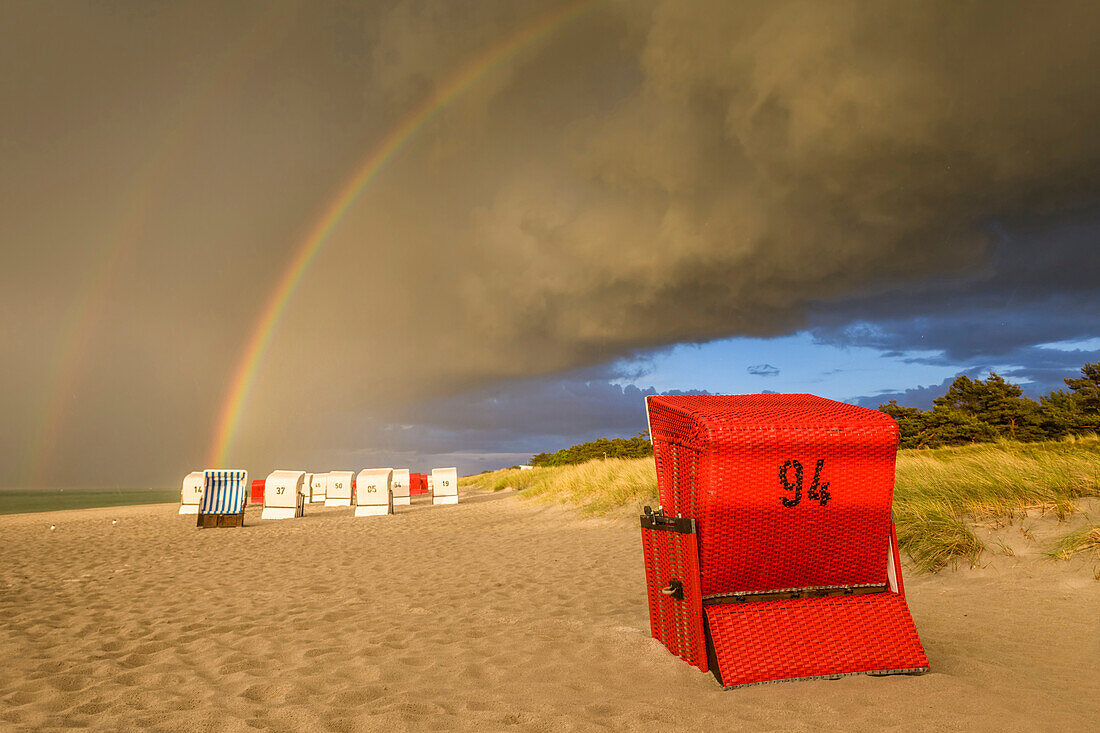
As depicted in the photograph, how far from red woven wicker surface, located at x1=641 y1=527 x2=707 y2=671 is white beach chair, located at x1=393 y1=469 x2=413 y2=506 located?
25.3m

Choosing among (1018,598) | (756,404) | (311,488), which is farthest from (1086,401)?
(311,488)

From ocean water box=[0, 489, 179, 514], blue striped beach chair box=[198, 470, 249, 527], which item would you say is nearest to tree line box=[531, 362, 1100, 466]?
blue striped beach chair box=[198, 470, 249, 527]

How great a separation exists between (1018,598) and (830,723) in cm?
352

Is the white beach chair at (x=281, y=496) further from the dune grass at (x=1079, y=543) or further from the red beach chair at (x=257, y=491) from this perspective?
the dune grass at (x=1079, y=543)

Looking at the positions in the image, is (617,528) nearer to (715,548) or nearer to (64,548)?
(715,548)

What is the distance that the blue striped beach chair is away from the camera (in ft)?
60.7

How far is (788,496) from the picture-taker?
11.9 feet

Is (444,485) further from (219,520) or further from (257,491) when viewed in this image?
(257,491)

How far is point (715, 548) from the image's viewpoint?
3611 millimetres

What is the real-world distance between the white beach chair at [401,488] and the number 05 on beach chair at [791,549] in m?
26.3

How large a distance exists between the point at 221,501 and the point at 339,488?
10.8m

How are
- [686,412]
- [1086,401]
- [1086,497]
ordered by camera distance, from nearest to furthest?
1. [686,412]
2. [1086,497]
3. [1086,401]

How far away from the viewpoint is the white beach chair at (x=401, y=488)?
93.4 feet

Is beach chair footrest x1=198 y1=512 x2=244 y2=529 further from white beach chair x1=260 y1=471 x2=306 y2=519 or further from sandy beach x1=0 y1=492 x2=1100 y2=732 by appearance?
sandy beach x1=0 y1=492 x2=1100 y2=732
